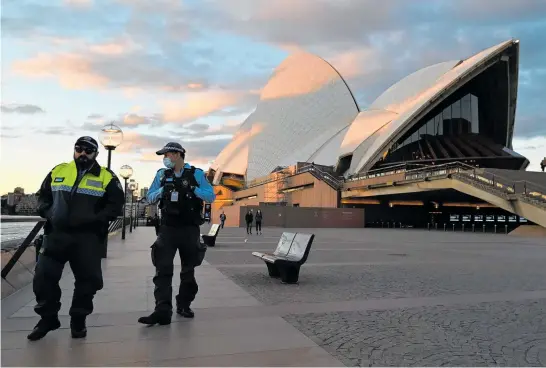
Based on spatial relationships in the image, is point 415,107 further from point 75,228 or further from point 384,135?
point 75,228

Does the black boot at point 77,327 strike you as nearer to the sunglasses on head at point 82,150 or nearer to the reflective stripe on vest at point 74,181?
the reflective stripe on vest at point 74,181

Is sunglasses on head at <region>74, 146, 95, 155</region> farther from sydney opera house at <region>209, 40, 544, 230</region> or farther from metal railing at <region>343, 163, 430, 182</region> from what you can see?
metal railing at <region>343, 163, 430, 182</region>

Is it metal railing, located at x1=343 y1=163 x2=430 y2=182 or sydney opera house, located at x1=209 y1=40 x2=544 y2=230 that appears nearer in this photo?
metal railing, located at x1=343 y1=163 x2=430 y2=182

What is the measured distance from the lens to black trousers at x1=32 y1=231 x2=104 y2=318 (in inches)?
148

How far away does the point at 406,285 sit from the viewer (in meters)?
6.86

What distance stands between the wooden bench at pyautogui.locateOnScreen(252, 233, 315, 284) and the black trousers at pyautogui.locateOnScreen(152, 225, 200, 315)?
2607 millimetres

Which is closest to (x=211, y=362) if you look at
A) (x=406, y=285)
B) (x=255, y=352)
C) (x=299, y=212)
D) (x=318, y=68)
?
(x=255, y=352)

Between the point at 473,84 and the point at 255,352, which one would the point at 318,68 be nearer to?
the point at 473,84

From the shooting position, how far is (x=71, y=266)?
381 cm

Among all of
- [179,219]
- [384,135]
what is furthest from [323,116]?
[179,219]

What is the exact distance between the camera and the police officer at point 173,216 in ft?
14.0

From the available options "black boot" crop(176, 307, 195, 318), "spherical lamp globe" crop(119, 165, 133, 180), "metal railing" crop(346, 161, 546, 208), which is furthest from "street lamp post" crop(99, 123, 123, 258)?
"metal railing" crop(346, 161, 546, 208)

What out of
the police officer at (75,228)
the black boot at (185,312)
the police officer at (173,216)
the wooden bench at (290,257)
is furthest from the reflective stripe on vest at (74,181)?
the wooden bench at (290,257)

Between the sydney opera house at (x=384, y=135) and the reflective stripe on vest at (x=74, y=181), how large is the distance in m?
29.1
